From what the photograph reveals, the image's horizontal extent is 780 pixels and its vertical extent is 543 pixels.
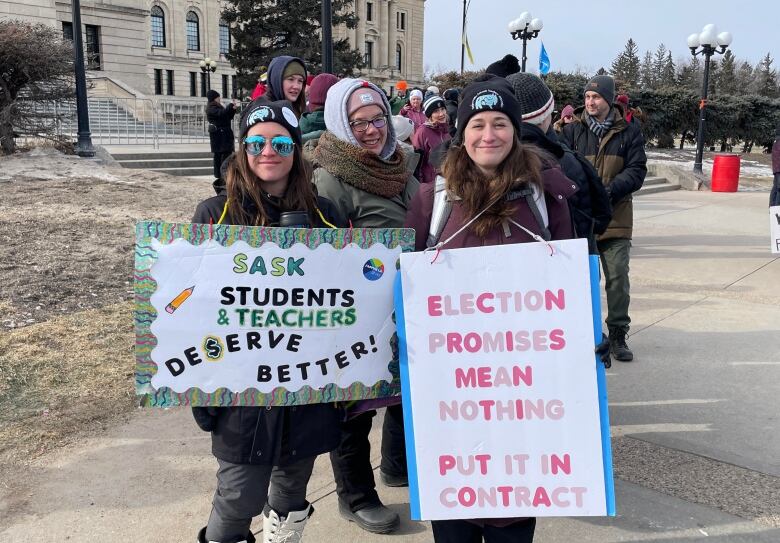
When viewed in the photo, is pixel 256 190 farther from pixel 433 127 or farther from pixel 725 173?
pixel 725 173

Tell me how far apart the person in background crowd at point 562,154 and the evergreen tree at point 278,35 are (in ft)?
115

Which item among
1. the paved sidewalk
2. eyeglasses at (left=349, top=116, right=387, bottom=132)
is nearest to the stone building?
the paved sidewalk

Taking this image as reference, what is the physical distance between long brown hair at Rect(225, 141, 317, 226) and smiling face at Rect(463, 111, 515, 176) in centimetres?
57

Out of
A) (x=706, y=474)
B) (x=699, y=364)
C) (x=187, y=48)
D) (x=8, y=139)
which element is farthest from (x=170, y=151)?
(x=187, y=48)

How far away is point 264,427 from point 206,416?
0.19m

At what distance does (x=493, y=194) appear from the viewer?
2221mm

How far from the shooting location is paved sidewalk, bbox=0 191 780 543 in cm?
288

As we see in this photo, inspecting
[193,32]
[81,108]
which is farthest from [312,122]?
[193,32]

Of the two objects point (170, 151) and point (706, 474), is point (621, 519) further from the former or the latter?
point (170, 151)

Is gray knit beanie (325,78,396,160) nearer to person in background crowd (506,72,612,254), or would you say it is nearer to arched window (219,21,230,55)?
person in background crowd (506,72,612,254)

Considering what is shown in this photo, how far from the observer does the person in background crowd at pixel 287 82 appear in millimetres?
4570

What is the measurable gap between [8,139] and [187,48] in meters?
54.1

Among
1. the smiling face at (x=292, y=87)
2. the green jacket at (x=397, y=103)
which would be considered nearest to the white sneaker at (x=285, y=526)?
the smiling face at (x=292, y=87)

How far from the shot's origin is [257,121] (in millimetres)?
2264
